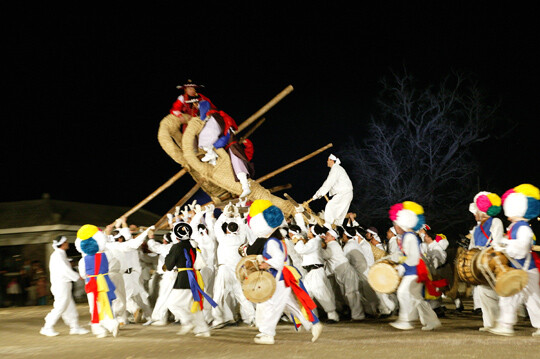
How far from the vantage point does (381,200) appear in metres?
22.9

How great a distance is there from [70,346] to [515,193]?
18.7 feet

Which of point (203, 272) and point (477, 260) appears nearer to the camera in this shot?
point (477, 260)

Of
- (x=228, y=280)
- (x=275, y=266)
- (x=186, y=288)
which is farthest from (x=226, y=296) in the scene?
(x=275, y=266)

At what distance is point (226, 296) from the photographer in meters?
9.11

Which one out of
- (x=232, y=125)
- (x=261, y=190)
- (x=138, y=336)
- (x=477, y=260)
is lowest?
(x=138, y=336)

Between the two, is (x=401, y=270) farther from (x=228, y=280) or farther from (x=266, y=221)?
(x=228, y=280)

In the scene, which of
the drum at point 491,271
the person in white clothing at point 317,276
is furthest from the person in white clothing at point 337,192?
the drum at point 491,271

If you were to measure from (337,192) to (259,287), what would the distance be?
4.38 m

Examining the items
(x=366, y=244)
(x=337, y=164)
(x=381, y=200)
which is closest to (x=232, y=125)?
(x=337, y=164)

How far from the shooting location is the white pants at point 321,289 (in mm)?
9281

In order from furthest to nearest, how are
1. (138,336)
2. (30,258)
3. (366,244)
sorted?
(30,258)
(366,244)
(138,336)

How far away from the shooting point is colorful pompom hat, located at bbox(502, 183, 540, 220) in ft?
22.6

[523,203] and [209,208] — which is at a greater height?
[209,208]

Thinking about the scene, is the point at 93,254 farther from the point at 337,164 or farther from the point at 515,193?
the point at 515,193
